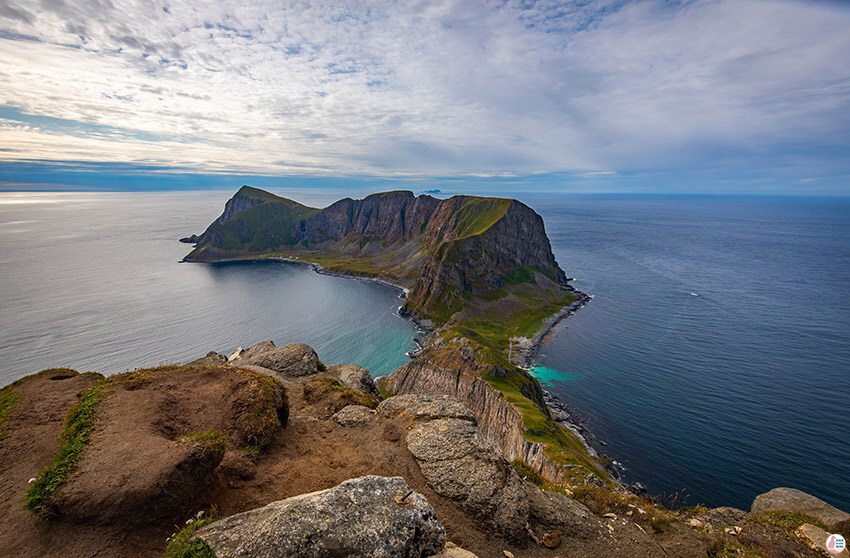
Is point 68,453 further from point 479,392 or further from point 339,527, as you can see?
point 479,392

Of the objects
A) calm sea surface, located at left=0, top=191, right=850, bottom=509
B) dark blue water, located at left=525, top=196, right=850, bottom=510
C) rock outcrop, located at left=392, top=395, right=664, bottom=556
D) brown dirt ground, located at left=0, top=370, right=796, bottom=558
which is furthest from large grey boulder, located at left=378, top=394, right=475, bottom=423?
calm sea surface, located at left=0, top=191, right=850, bottom=509

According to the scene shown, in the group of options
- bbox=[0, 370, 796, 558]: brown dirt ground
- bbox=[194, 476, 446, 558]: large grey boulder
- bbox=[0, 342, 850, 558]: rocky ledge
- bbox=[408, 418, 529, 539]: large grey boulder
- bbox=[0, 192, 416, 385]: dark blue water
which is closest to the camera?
bbox=[194, 476, 446, 558]: large grey boulder

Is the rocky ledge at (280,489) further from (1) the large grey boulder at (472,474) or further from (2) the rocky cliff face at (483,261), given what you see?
(2) the rocky cliff face at (483,261)

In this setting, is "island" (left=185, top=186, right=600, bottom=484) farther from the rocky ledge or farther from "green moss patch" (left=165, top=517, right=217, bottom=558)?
"green moss patch" (left=165, top=517, right=217, bottom=558)

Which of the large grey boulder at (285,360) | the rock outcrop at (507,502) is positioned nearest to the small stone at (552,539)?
the rock outcrop at (507,502)

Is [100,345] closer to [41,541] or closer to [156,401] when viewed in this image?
[156,401]

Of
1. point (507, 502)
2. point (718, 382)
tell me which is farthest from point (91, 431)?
point (718, 382)
